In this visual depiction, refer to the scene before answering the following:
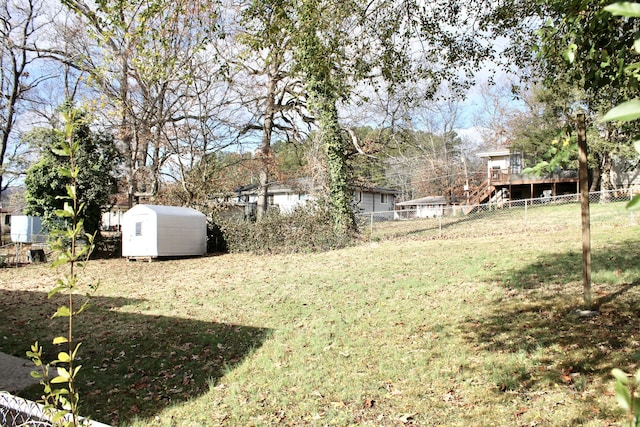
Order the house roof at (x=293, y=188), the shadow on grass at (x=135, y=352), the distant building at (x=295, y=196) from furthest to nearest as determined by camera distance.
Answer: the distant building at (x=295, y=196) → the house roof at (x=293, y=188) → the shadow on grass at (x=135, y=352)

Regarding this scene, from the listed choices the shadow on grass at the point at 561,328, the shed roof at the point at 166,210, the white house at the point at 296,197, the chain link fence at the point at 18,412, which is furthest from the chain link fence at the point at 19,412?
the white house at the point at 296,197

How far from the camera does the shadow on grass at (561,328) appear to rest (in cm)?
411

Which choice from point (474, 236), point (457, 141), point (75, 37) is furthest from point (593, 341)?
point (457, 141)

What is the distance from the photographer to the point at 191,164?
1969 centimetres

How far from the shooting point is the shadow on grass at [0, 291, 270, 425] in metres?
4.74

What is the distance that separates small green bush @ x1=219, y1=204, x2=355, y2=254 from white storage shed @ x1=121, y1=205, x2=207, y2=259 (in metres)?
2.45

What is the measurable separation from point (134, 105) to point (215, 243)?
6801 millimetres

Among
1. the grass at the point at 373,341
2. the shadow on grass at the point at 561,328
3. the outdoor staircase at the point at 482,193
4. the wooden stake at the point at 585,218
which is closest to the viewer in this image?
the grass at the point at 373,341

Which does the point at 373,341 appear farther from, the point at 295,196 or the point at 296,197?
the point at 295,196

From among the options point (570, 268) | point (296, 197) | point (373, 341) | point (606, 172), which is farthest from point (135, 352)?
point (606, 172)

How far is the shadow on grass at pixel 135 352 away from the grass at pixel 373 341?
3 cm

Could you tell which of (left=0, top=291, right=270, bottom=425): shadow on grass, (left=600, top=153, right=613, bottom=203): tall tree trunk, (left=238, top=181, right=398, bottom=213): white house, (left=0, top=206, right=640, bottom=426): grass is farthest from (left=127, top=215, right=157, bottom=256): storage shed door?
(left=600, top=153, right=613, bottom=203): tall tree trunk

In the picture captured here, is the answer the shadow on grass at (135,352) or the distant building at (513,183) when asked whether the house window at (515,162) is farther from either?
the shadow on grass at (135,352)

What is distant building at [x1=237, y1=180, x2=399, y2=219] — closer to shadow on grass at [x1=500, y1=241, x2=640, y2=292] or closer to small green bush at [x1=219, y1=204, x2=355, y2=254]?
small green bush at [x1=219, y1=204, x2=355, y2=254]
